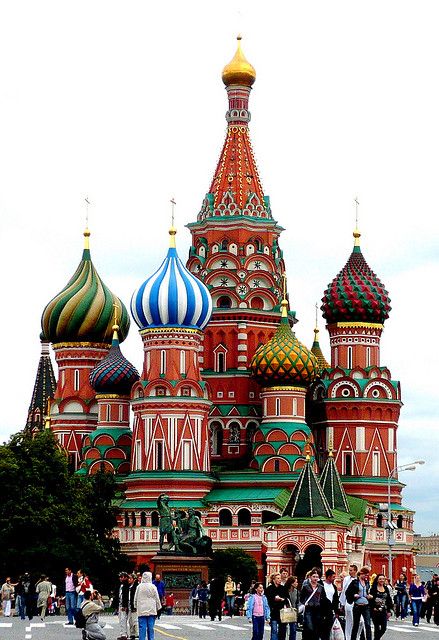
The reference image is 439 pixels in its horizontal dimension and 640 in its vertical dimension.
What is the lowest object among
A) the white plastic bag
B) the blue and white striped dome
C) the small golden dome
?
the white plastic bag

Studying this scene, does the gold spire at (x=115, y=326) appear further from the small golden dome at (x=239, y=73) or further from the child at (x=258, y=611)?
the child at (x=258, y=611)

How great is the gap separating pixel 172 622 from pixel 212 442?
40.1m

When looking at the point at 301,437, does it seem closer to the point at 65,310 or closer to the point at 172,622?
the point at 65,310

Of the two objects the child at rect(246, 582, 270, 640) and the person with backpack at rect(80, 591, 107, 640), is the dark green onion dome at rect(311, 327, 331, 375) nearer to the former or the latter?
the child at rect(246, 582, 270, 640)

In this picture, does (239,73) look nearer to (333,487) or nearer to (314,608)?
(333,487)

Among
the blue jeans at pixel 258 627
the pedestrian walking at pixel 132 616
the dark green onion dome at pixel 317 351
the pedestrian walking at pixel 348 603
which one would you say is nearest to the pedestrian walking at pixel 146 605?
the pedestrian walking at pixel 132 616

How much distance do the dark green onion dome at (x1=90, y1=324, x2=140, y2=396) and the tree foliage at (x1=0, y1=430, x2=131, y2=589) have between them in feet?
38.6

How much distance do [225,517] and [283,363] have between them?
25.9 feet

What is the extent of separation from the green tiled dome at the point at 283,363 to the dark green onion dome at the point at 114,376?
21.4 feet

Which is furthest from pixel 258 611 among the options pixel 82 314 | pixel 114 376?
pixel 82 314

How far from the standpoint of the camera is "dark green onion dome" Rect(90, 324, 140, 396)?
286 feet

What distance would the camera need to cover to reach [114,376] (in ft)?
285

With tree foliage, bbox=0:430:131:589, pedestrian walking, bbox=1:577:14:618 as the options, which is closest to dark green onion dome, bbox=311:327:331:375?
tree foliage, bbox=0:430:131:589

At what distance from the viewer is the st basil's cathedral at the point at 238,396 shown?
8175cm
